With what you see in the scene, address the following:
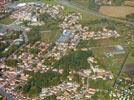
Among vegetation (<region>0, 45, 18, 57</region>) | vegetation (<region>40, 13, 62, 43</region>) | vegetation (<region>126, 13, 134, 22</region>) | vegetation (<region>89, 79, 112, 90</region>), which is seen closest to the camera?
vegetation (<region>89, 79, 112, 90</region>)

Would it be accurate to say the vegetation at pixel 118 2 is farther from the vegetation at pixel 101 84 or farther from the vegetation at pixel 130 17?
the vegetation at pixel 101 84

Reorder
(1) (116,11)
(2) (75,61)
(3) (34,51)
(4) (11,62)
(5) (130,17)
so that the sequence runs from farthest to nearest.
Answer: (1) (116,11), (5) (130,17), (3) (34,51), (4) (11,62), (2) (75,61)

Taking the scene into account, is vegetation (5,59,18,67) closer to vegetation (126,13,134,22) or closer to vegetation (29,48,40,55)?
vegetation (29,48,40,55)

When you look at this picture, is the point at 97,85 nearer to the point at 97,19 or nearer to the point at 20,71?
the point at 20,71

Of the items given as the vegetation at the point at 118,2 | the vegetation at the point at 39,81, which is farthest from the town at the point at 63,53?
the vegetation at the point at 118,2

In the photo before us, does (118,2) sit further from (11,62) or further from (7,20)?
(11,62)

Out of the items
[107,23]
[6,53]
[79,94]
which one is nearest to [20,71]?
[6,53]

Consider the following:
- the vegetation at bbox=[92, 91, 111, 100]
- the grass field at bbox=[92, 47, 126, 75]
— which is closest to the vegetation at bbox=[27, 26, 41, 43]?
the grass field at bbox=[92, 47, 126, 75]

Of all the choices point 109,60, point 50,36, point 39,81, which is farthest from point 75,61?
point 50,36
